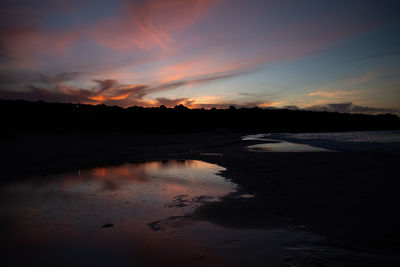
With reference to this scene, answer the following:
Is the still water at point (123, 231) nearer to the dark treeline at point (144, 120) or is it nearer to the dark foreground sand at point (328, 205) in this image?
the dark foreground sand at point (328, 205)

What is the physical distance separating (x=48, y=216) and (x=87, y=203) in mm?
911

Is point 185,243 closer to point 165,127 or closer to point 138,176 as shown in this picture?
point 138,176

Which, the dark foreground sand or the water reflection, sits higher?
the dark foreground sand

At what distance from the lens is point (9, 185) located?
7262mm

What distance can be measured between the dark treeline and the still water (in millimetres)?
17557

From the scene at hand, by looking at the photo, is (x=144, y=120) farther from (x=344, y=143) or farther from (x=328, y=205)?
(x=328, y=205)

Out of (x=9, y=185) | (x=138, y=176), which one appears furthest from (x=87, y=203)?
(x=9, y=185)

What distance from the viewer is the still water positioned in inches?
127

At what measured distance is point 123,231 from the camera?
4.12 m

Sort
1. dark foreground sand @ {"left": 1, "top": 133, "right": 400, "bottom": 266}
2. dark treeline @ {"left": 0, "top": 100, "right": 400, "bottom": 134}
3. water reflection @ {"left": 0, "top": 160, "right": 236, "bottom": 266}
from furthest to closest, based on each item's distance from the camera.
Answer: dark treeline @ {"left": 0, "top": 100, "right": 400, "bottom": 134} → dark foreground sand @ {"left": 1, "top": 133, "right": 400, "bottom": 266} → water reflection @ {"left": 0, "top": 160, "right": 236, "bottom": 266}

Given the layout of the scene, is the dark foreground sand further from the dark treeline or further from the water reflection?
the dark treeline

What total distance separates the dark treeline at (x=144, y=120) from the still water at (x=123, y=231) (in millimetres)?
17557

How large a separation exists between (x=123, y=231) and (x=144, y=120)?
126 ft

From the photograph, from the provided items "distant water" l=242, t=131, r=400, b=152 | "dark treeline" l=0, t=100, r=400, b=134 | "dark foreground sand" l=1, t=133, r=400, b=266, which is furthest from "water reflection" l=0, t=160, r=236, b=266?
"dark treeline" l=0, t=100, r=400, b=134
